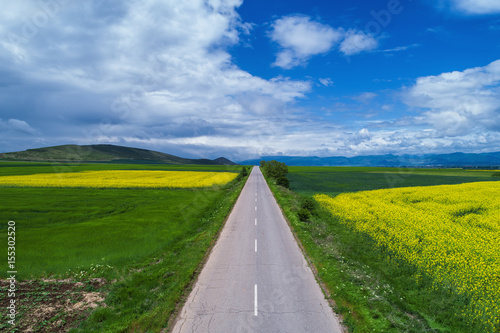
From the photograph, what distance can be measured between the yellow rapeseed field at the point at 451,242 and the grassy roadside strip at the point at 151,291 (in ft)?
34.4

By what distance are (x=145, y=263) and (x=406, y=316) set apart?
1227 centimetres

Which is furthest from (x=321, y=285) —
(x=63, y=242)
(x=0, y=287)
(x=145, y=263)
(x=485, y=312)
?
(x=63, y=242)

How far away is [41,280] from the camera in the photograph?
37.0 feet

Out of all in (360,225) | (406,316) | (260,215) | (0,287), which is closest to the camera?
(406,316)

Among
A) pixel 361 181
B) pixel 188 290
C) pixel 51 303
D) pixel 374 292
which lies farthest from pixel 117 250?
pixel 361 181

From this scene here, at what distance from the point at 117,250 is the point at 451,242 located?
2079 centimetres

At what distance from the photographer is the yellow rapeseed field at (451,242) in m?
10.0

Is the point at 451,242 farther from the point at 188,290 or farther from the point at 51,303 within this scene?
the point at 51,303

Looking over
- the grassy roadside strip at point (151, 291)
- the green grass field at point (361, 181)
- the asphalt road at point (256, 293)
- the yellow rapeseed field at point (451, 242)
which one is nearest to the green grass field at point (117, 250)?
the grassy roadside strip at point (151, 291)

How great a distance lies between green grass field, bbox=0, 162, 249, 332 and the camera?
352 inches

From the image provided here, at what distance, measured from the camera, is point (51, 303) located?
378 inches

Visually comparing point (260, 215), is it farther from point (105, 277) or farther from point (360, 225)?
point (105, 277)

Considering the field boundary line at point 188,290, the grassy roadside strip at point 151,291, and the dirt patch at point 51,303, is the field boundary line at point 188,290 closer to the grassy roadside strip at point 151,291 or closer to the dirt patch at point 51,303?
the grassy roadside strip at point 151,291

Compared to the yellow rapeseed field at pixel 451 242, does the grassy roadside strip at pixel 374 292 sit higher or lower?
lower
